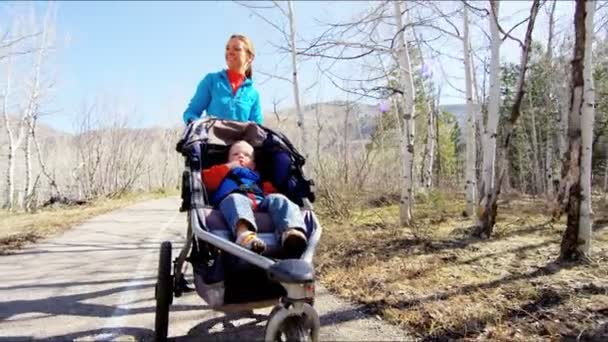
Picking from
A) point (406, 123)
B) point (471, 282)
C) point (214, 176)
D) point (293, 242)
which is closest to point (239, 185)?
point (214, 176)

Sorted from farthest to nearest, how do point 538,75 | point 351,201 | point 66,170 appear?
1. point 66,170
2. point 538,75
3. point 351,201

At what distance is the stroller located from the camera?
1954mm

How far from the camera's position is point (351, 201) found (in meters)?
9.60

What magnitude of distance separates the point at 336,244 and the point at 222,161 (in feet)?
10.7

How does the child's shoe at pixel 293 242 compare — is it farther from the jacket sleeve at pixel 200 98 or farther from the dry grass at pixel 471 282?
the jacket sleeve at pixel 200 98

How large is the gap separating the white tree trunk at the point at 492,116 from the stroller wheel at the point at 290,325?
5.13m

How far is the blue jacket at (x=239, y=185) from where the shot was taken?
3035mm

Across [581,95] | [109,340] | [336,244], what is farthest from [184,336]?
[581,95]

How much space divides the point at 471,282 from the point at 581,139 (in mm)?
2148

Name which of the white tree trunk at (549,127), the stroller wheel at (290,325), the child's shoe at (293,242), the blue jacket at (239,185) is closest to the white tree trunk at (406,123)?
the white tree trunk at (549,127)

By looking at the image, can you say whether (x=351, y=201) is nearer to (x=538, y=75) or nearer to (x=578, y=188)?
(x=578, y=188)

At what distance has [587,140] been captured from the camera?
4.73 meters

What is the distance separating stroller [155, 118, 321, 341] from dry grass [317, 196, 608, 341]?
1362 millimetres

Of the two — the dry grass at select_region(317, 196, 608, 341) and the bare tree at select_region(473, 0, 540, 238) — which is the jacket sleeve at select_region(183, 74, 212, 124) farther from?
the bare tree at select_region(473, 0, 540, 238)
